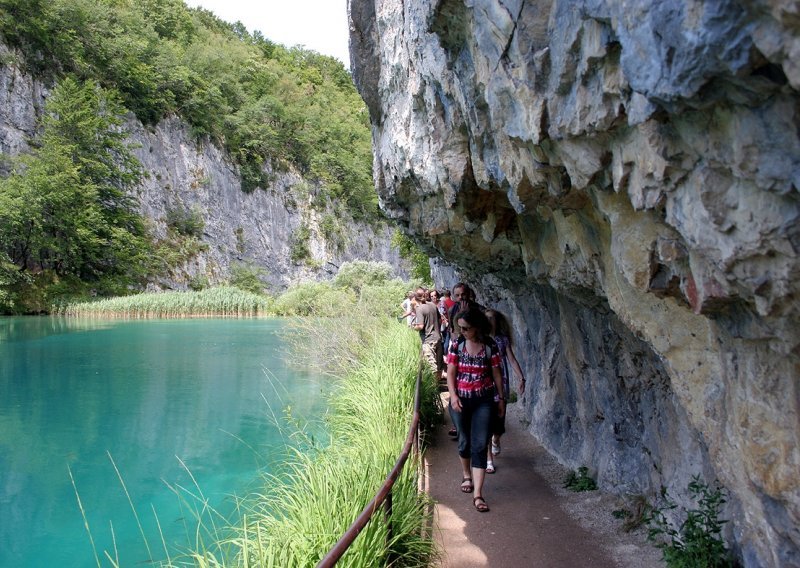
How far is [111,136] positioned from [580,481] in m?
40.8

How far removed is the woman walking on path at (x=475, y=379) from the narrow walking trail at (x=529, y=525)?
0.46 metres

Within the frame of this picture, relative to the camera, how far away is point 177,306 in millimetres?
35438

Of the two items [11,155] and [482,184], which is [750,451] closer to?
[482,184]

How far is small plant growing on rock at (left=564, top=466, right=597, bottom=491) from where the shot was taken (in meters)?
5.59

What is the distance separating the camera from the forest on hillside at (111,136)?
34.2 metres

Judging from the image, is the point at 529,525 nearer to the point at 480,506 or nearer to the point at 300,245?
the point at 480,506

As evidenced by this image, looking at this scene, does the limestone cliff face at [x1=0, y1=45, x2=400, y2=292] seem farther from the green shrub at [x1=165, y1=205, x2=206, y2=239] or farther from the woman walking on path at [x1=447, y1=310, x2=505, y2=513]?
the woman walking on path at [x1=447, y1=310, x2=505, y2=513]

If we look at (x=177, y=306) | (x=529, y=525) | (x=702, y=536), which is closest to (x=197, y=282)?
(x=177, y=306)

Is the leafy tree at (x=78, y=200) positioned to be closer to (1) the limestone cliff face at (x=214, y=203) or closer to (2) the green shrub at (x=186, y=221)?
(1) the limestone cliff face at (x=214, y=203)

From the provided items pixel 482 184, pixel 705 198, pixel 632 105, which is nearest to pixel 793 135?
pixel 705 198

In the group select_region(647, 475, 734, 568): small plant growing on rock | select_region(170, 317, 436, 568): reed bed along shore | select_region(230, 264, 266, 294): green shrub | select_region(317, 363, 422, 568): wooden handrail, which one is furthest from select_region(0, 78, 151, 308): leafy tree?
select_region(647, 475, 734, 568): small plant growing on rock

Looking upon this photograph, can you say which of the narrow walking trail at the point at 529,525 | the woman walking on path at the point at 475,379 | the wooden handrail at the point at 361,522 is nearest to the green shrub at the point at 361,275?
the narrow walking trail at the point at 529,525

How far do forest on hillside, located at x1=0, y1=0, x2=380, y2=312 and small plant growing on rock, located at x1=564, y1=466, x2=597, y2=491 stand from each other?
32.8 meters

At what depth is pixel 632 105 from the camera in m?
2.02
